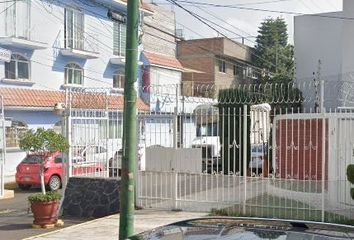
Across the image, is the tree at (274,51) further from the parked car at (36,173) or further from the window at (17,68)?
the parked car at (36,173)

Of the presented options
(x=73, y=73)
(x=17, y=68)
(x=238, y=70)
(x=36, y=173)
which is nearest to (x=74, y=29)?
Result: (x=73, y=73)

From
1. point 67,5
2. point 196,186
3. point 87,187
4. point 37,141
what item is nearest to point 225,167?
point 196,186

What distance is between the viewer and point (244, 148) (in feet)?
34.3

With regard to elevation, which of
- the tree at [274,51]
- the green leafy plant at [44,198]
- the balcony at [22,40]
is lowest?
the green leafy plant at [44,198]

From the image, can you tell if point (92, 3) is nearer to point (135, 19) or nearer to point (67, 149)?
point (67, 149)

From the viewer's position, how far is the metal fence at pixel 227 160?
10422 mm

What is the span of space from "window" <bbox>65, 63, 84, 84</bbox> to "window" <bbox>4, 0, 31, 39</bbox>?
3.49 m

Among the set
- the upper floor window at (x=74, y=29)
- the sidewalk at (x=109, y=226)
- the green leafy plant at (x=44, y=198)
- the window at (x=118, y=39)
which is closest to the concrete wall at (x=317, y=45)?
the window at (x=118, y=39)

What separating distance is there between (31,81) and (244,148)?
16599 mm

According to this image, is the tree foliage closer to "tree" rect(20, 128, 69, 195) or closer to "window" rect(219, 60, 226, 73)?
"tree" rect(20, 128, 69, 195)

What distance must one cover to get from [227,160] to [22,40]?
15141mm

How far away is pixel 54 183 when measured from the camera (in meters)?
Result: 19.1

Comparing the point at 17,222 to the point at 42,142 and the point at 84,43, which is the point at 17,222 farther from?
the point at 84,43

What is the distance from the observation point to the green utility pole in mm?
6398
